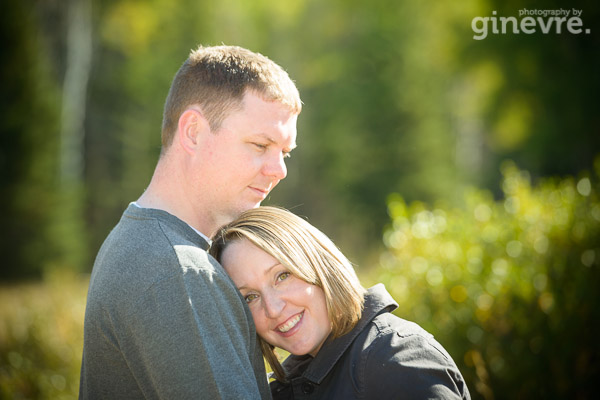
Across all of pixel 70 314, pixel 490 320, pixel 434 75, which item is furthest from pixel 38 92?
pixel 490 320

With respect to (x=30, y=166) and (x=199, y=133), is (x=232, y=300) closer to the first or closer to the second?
(x=199, y=133)

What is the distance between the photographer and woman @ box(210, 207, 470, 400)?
2.11 meters

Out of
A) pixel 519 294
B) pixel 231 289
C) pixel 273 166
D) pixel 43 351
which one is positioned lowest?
pixel 43 351

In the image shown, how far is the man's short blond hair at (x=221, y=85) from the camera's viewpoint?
7.47 feet

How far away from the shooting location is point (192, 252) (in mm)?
1864

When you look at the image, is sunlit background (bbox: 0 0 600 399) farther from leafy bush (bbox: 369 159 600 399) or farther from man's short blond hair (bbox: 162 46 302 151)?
man's short blond hair (bbox: 162 46 302 151)

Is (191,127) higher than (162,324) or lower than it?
higher

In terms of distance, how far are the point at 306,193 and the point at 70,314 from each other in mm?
19633

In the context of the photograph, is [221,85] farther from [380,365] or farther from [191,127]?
[380,365]

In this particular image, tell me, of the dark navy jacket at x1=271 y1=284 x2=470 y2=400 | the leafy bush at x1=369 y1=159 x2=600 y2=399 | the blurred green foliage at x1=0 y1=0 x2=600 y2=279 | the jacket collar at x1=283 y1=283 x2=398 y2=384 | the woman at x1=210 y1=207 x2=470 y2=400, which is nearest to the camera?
the dark navy jacket at x1=271 y1=284 x2=470 y2=400

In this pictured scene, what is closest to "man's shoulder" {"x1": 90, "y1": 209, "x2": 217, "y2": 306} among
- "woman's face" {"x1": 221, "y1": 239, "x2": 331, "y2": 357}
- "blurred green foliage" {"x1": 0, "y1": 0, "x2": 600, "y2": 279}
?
"woman's face" {"x1": 221, "y1": 239, "x2": 331, "y2": 357}

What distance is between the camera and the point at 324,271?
2389mm

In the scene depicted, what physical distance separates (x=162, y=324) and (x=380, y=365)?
0.84 meters

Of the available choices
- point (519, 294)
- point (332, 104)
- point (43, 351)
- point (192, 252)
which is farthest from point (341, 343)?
point (332, 104)
